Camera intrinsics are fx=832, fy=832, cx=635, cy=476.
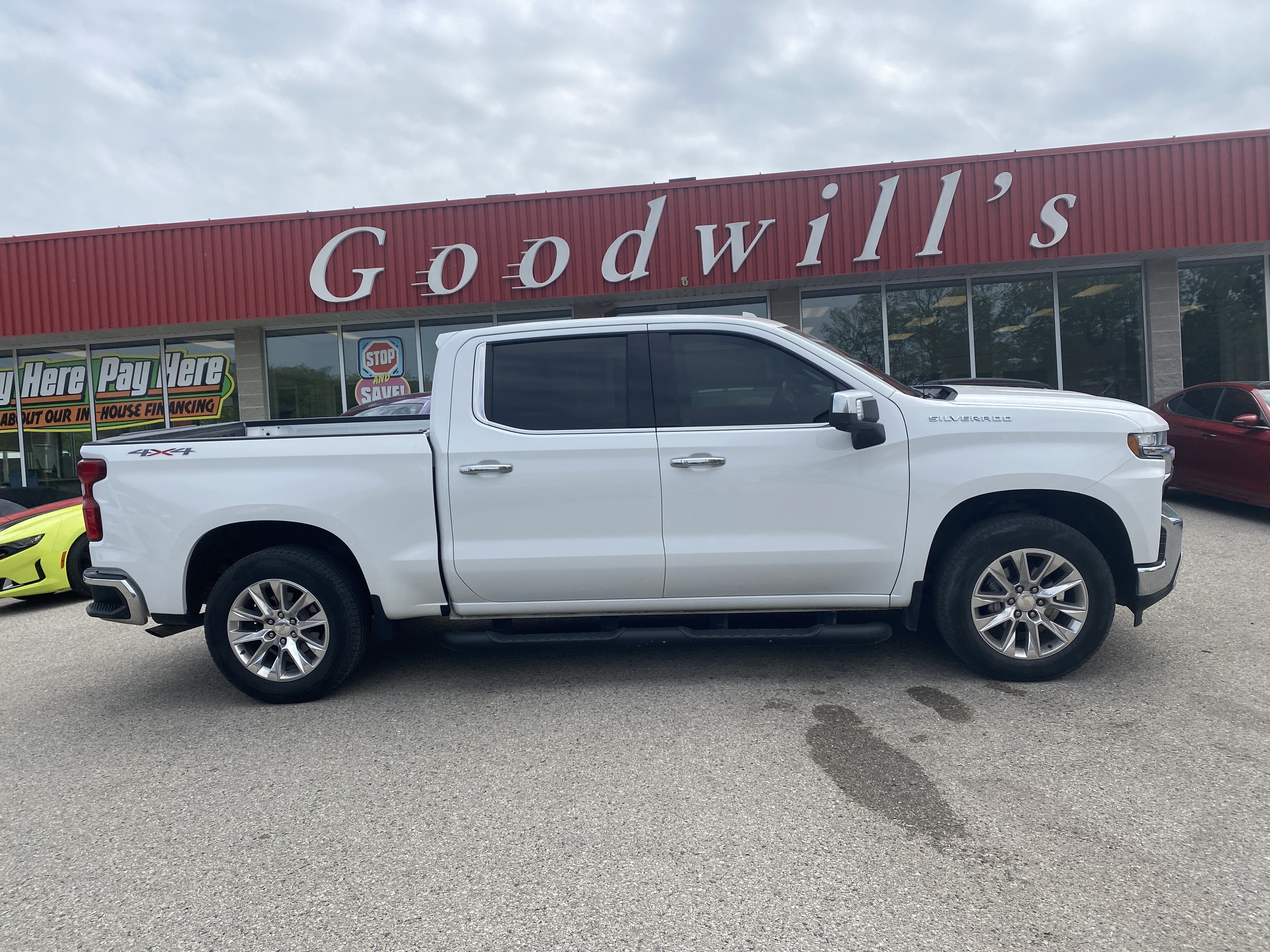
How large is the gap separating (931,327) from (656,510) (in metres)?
11.1

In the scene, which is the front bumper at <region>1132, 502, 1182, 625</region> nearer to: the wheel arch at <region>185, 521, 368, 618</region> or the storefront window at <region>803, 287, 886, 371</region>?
the wheel arch at <region>185, 521, 368, 618</region>

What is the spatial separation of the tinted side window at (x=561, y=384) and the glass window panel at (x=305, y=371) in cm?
1156

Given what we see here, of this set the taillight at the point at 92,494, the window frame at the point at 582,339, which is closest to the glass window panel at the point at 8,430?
the taillight at the point at 92,494

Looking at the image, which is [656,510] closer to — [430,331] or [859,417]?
[859,417]

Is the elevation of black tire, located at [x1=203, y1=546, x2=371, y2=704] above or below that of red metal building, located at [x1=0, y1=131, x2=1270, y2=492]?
below

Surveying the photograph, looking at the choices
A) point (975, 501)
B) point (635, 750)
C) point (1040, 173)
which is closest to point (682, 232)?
point (1040, 173)

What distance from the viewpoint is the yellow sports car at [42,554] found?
750 cm

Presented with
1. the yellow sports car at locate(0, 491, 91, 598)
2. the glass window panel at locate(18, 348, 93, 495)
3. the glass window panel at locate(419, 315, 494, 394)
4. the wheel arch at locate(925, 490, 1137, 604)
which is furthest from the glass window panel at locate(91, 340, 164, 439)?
the wheel arch at locate(925, 490, 1137, 604)

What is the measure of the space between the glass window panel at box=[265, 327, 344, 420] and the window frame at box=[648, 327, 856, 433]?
39.1 ft

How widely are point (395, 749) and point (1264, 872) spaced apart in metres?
3.24

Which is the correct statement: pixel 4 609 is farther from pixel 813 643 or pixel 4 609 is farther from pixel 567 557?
pixel 813 643

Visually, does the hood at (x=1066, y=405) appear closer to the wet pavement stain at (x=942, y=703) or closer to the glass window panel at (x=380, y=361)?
the wet pavement stain at (x=942, y=703)

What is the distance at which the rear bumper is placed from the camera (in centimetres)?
430

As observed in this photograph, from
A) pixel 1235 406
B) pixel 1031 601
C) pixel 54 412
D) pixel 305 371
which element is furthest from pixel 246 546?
pixel 54 412
